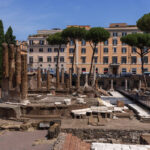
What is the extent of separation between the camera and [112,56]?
55.1 m

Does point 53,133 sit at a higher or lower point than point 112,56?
lower

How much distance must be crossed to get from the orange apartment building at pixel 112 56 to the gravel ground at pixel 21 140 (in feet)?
144

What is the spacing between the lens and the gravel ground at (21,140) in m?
9.86

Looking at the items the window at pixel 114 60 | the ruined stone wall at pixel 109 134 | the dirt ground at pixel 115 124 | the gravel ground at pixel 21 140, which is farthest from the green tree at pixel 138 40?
the gravel ground at pixel 21 140

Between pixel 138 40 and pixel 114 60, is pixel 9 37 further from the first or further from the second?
pixel 114 60

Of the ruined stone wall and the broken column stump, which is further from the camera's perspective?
the ruined stone wall

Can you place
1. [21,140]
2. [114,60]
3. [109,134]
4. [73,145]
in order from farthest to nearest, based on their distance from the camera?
[114,60], [109,134], [21,140], [73,145]

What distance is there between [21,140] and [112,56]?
46642 millimetres

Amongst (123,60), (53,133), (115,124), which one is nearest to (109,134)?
(115,124)

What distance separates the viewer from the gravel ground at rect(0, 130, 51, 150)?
9.86m

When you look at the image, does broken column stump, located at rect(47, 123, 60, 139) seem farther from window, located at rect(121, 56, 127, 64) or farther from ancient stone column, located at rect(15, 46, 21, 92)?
window, located at rect(121, 56, 127, 64)

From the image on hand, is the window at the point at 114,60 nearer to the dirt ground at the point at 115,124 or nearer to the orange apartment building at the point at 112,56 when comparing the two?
the orange apartment building at the point at 112,56

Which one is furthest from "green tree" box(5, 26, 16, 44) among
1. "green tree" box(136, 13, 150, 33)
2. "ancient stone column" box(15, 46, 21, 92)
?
"green tree" box(136, 13, 150, 33)

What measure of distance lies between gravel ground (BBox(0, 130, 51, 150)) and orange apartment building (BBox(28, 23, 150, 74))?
43741 mm
